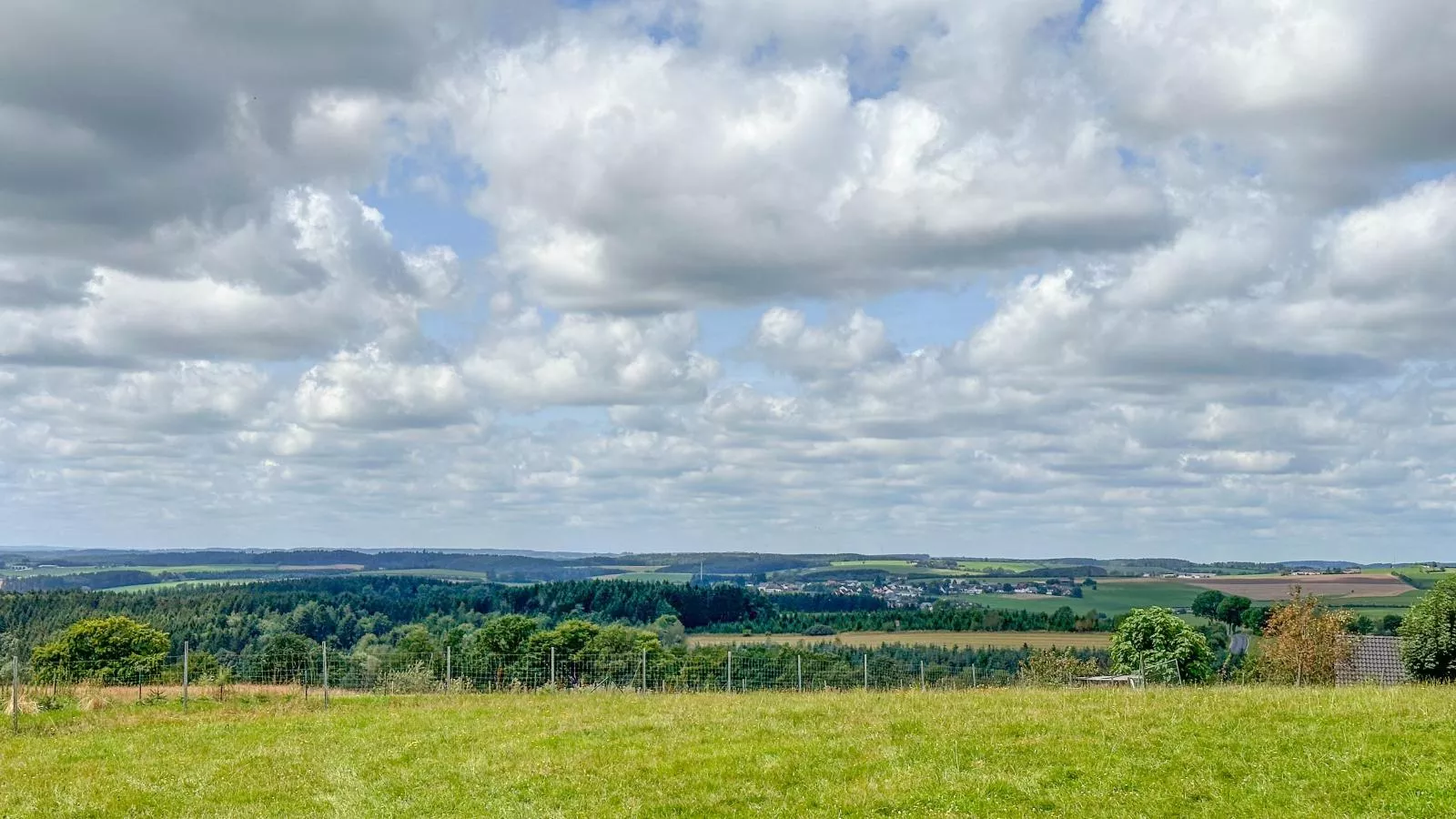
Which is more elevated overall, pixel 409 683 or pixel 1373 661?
pixel 409 683

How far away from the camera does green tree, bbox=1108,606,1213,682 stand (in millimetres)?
72000

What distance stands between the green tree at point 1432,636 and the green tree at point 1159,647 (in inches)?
710

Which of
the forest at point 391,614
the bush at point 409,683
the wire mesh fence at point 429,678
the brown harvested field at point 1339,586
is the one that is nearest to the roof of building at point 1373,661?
the wire mesh fence at point 429,678


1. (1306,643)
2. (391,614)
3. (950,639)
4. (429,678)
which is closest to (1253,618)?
(950,639)

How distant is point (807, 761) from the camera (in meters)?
23.0

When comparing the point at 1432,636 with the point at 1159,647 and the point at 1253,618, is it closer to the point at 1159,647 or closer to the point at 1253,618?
the point at 1159,647

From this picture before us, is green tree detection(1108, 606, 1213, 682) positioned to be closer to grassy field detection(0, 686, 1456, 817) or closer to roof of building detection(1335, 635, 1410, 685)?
roof of building detection(1335, 635, 1410, 685)

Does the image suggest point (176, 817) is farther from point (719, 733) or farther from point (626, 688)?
point (626, 688)

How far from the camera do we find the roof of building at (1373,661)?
6588 cm

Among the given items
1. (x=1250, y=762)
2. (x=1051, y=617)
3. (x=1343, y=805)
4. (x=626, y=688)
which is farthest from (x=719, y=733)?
(x=1051, y=617)

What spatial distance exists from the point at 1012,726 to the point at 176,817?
1682 centimetres

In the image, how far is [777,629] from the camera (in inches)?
7037

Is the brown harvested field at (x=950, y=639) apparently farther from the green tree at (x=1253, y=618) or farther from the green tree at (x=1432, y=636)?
the green tree at (x=1432, y=636)

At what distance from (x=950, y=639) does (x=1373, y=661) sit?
69603 millimetres
